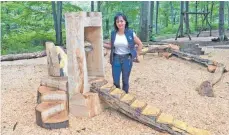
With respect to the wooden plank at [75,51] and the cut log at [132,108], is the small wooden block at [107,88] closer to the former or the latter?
the cut log at [132,108]

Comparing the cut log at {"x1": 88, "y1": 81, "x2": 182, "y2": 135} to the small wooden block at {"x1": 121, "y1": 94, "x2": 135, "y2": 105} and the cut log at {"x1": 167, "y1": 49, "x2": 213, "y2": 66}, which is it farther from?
the cut log at {"x1": 167, "y1": 49, "x2": 213, "y2": 66}

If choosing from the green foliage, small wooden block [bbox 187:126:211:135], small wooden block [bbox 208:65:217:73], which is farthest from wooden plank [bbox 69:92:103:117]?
the green foliage

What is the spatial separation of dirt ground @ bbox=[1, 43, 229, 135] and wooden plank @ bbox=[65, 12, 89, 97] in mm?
410

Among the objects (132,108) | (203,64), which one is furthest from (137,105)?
(203,64)

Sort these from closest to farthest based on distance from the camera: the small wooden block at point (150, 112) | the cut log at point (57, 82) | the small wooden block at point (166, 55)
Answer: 1. the small wooden block at point (150, 112)
2. the cut log at point (57, 82)
3. the small wooden block at point (166, 55)

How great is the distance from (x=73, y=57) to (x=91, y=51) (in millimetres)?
647

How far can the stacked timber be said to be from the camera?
144 inches

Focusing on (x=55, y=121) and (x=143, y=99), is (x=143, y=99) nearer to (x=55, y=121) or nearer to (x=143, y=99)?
(x=143, y=99)

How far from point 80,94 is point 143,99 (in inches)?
45.9

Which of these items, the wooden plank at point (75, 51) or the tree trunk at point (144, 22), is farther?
the tree trunk at point (144, 22)

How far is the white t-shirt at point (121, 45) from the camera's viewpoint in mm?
4289

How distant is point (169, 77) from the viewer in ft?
20.1

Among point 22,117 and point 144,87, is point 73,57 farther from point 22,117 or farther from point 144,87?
point 144,87

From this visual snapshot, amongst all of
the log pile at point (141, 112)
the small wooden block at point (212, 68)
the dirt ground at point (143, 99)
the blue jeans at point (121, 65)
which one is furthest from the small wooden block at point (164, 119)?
the small wooden block at point (212, 68)
